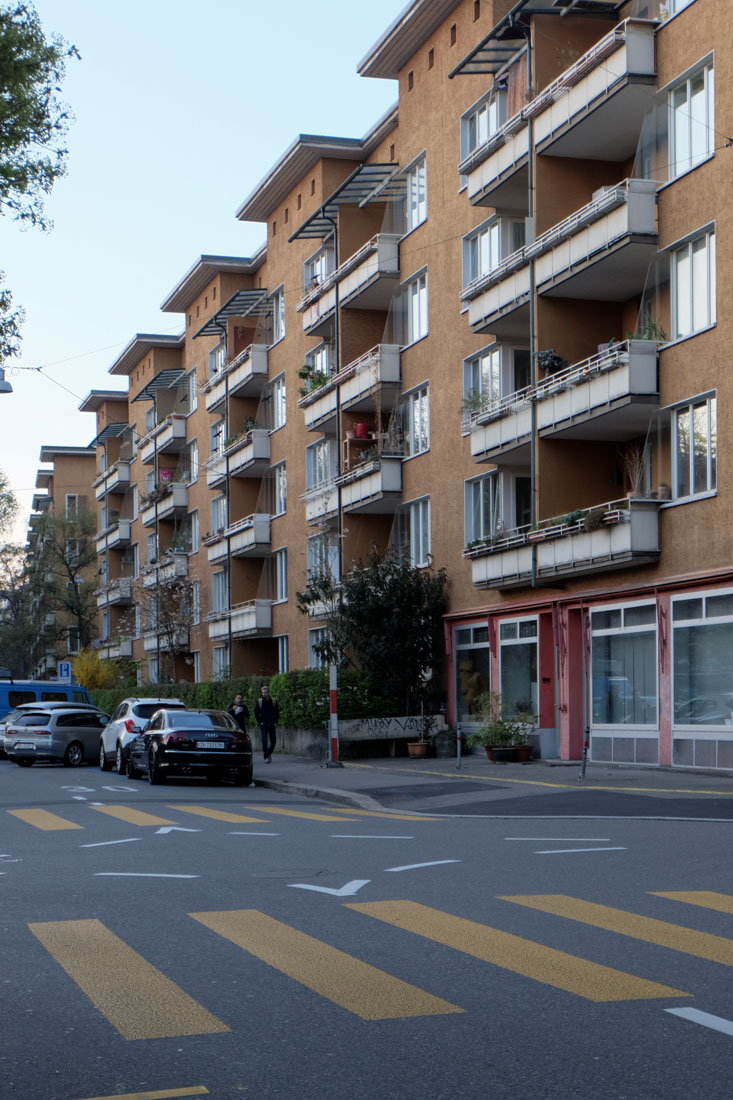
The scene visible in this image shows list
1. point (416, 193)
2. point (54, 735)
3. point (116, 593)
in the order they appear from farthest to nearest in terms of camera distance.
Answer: point (116, 593)
point (416, 193)
point (54, 735)

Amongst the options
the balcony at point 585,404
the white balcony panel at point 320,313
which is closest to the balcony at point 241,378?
the white balcony panel at point 320,313

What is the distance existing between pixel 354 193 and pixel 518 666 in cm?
1567

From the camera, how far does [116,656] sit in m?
75.2

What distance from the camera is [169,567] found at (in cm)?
6250

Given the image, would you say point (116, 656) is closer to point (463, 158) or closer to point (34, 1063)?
point (463, 158)

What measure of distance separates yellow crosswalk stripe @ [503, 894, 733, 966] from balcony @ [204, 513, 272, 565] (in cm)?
3968

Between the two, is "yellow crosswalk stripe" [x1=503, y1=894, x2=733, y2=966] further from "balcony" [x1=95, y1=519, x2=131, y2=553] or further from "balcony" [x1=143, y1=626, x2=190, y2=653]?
"balcony" [x1=95, y1=519, x2=131, y2=553]

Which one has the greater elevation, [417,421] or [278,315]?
[278,315]

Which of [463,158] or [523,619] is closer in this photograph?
[523,619]

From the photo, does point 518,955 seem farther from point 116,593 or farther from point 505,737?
point 116,593

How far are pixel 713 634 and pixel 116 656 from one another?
183 ft

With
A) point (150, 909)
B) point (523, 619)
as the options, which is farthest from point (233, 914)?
point (523, 619)

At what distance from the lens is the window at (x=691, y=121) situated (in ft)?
75.8

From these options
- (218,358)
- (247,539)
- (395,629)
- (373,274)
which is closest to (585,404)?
(395,629)
